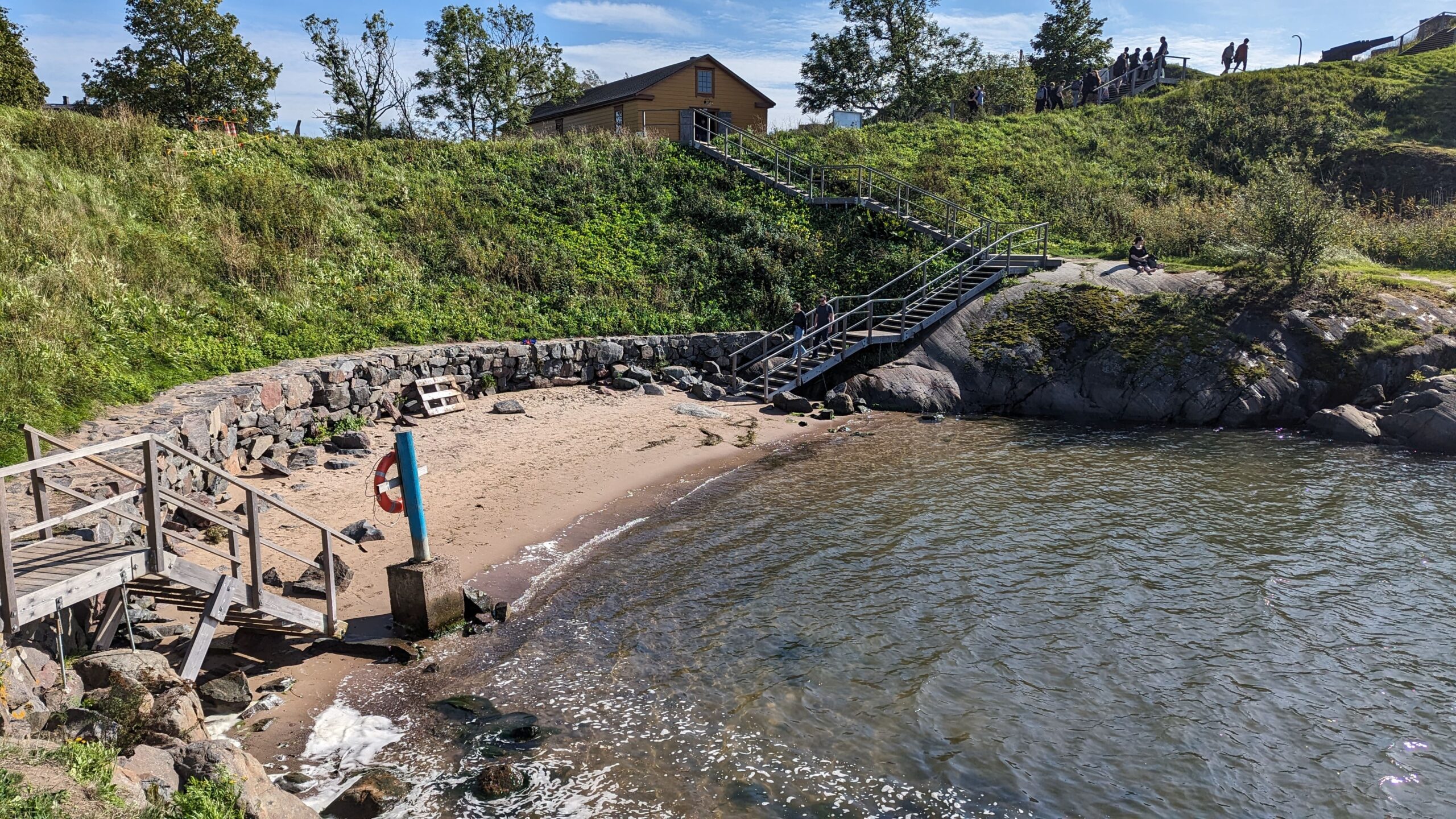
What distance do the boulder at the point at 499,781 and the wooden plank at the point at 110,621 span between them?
361 cm

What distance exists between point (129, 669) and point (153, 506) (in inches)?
51.8

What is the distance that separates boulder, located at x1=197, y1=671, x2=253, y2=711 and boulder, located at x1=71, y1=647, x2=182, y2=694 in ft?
1.92

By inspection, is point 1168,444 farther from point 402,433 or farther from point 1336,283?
point 402,433

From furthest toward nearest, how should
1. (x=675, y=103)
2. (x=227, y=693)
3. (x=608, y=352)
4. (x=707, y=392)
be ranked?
(x=675, y=103) → (x=608, y=352) → (x=707, y=392) → (x=227, y=693)

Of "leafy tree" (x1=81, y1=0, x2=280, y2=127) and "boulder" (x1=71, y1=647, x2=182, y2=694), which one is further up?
"leafy tree" (x1=81, y1=0, x2=280, y2=127)

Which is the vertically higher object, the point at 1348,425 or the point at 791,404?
the point at 791,404

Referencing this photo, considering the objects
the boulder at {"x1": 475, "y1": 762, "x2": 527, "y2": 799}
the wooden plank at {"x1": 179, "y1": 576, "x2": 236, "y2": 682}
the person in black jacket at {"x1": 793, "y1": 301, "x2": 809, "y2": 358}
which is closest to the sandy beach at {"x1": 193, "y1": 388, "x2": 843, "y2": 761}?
the wooden plank at {"x1": 179, "y1": 576, "x2": 236, "y2": 682}

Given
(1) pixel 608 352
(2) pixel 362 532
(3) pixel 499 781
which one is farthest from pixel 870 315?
(3) pixel 499 781

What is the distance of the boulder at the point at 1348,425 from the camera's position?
1786 cm

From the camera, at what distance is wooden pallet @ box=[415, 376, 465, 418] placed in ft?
57.7

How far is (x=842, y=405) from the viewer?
2056cm

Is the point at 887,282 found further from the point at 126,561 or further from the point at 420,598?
the point at 126,561

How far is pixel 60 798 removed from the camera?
411cm

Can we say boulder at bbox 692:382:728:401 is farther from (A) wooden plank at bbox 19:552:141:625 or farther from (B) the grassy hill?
(A) wooden plank at bbox 19:552:141:625
